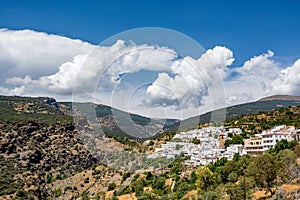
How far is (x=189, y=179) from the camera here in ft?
86.5

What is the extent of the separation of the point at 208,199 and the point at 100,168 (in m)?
26.9

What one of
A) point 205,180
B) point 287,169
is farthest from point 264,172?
point 205,180

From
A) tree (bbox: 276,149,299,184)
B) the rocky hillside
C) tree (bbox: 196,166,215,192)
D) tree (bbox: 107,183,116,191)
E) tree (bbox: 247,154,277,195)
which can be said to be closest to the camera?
tree (bbox: 276,149,299,184)

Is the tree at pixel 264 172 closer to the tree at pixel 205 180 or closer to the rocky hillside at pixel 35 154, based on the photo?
the tree at pixel 205 180

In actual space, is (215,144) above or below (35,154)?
above

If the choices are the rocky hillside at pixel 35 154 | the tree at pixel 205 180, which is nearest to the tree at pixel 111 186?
the rocky hillside at pixel 35 154

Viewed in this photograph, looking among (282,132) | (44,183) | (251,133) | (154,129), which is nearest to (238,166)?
(154,129)

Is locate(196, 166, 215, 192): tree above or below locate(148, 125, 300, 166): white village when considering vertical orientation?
below

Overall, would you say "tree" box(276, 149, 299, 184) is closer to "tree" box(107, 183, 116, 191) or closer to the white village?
the white village

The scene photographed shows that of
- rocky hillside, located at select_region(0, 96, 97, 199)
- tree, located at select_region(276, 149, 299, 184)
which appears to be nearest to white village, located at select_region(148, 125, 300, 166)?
tree, located at select_region(276, 149, 299, 184)

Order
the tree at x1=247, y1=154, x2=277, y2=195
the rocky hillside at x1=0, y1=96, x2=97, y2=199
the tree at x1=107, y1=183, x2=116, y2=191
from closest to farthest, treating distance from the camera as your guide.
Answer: the tree at x1=247, y1=154, x2=277, y2=195 → the tree at x1=107, y1=183, x2=116, y2=191 → the rocky hillside at x1=0, y1=96, x2=97, y2=199

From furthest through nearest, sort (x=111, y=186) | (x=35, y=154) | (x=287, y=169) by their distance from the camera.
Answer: (x=35, y=154) → (x=111, y=186) → (x=287, y=169)

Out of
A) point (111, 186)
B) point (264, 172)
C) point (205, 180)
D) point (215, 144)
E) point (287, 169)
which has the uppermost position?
point (215, 144)

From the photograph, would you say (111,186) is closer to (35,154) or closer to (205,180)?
(35,154)
